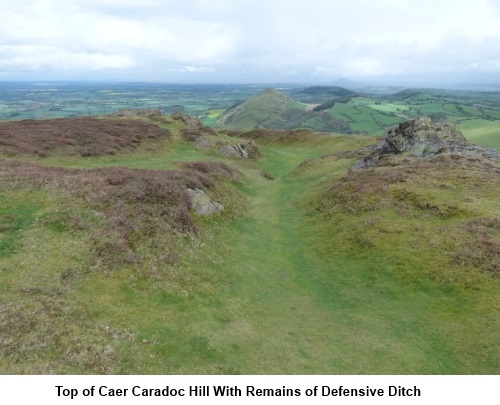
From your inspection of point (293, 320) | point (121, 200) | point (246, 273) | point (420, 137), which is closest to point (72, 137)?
point (121, 200)

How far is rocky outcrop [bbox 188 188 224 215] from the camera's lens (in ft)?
136

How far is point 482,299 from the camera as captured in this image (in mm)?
25172

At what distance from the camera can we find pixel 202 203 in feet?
139

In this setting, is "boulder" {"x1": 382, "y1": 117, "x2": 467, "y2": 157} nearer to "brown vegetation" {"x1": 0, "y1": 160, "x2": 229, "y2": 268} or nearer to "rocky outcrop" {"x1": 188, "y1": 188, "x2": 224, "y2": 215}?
"rocky outcrop" {"x1": 188, "y1": 188, "x2": 224, "y2": 215}

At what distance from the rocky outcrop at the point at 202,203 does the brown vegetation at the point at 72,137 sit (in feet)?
86.5

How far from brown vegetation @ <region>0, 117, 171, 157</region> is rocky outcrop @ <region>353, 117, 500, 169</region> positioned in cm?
4500

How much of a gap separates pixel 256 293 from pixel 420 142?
50.4m

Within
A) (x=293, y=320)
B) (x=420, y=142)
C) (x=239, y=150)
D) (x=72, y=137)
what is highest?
(x=420, y=142)

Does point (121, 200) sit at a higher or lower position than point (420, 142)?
lower

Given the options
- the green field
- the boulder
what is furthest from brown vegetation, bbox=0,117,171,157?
the boulder

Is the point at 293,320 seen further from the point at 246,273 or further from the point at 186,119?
the point at 186,119
